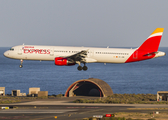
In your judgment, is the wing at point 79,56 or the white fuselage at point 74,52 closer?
the wing at point 79,56

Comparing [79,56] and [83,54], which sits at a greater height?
[83,54]

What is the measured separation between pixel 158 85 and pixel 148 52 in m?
116

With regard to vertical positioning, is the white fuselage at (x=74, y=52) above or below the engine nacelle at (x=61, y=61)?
above

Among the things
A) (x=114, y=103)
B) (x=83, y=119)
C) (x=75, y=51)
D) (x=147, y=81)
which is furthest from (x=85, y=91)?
(x=147, y=81)

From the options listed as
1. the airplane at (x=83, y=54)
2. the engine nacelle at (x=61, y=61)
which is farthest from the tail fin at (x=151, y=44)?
the engine nacelle at (x=61, y=61)

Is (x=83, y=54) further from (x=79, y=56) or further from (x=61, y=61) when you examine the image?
(x=61, y=61)

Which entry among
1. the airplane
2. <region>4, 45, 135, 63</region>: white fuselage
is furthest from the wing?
<region>4, 45, 135, 63</region>: white fuselage

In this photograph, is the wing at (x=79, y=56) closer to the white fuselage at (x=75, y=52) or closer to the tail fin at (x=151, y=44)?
the white fuselage at (x=75, y=52)

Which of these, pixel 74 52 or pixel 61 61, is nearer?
pixel 61 61

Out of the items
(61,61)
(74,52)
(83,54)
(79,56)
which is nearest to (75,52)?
(74,52)

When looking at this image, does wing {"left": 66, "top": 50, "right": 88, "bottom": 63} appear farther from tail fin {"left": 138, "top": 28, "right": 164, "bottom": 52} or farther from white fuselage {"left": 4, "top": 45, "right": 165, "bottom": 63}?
tail fin {"left": 138, "top": 28, "right": 164, "bottom": 52}

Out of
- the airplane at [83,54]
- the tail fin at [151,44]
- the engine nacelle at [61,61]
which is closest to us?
the engine nacelle at [61,61]

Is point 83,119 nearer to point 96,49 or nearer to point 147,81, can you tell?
point 96,49

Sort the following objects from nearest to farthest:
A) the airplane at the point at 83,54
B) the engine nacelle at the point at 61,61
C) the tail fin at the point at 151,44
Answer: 1. the engine nacelle at the point at 61,61
2. the airplane at the point at 83,54
3. the tail fin at the point at 151,44
